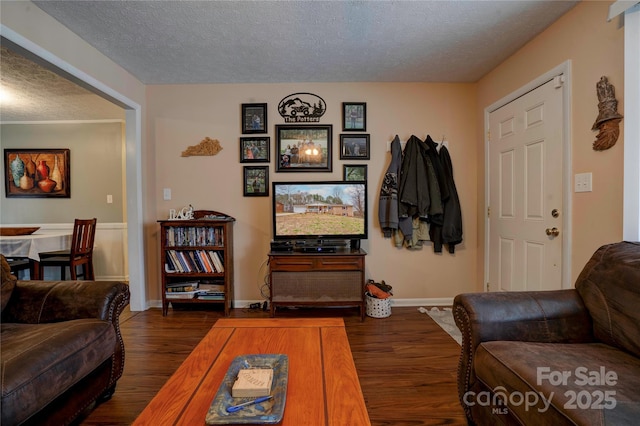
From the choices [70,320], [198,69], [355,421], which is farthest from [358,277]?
[198,69]

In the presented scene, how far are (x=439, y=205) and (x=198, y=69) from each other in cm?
272

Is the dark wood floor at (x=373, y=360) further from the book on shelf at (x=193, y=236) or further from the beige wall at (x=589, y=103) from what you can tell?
the beige wall at (x=589, y=103)

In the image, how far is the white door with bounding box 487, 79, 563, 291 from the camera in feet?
6.63

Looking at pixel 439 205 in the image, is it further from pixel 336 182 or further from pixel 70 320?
pixel 70 320

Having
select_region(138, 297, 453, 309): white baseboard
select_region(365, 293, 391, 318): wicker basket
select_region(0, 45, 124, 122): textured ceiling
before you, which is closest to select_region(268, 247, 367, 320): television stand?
select_region(365, 293, 391, 318): wicker basket

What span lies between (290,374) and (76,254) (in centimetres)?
343

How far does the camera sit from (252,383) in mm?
900

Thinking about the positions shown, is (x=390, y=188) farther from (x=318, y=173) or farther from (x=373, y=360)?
(x=373, y=360)

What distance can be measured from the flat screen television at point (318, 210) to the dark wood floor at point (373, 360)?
0.81m

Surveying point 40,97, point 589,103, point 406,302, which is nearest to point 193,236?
point 406,302

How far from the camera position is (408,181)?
110 inches

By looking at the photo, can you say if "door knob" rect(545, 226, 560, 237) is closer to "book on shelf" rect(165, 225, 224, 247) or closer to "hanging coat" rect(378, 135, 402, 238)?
"hanging coat" rect(378, 135, 402, 238)

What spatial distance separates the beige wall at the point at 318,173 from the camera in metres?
2.98

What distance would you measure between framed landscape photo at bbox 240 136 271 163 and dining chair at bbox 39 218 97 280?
2086mm
